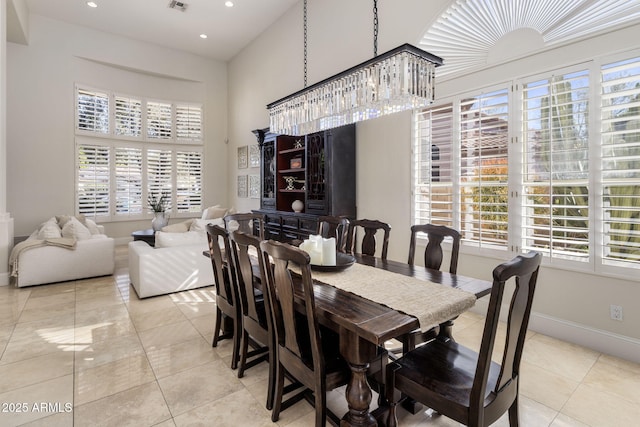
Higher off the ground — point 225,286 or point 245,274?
point 245,274

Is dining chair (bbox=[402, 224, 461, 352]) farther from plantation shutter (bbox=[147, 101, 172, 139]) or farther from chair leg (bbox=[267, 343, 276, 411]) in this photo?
plantation shutter (bbox=[147, 101, 172, 139])

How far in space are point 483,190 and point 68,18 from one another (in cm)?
812

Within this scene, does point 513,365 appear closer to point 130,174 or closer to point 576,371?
point 576,371

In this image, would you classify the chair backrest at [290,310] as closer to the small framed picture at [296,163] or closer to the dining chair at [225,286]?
the dining chair at [225,286]

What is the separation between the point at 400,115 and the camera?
405 cm

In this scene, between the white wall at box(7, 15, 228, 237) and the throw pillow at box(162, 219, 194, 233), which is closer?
the throw pillow at box(162, 219, 194, 233)

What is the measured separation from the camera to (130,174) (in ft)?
24.4

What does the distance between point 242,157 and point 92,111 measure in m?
3.24

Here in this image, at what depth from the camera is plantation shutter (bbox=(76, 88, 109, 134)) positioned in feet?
22.3

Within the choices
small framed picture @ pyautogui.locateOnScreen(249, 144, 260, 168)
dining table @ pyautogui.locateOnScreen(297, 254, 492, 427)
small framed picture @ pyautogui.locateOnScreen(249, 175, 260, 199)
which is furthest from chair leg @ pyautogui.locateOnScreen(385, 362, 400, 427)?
small framed picture @ pyautogui.locateOnScreen(249, 144, 260, 168)

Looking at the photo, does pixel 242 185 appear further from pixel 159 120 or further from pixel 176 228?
pixel 176 228

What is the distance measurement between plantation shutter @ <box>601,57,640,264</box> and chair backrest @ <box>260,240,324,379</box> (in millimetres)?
2638

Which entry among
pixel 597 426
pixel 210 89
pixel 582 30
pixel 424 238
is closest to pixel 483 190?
pixel 424 238

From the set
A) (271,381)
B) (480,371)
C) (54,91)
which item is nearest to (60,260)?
(54,91)
